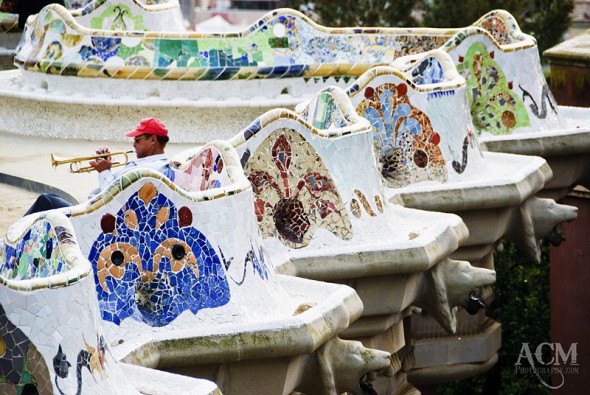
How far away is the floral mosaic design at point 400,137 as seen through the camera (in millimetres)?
12188

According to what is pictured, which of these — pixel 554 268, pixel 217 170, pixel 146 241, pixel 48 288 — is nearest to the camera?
pixel 48 288

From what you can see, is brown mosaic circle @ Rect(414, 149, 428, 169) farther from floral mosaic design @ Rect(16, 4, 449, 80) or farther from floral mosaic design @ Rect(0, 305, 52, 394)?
floral mosaic design @ Rect(0, 305, 52, 394)

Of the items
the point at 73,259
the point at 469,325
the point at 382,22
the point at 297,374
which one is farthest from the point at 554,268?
the point at 73,259

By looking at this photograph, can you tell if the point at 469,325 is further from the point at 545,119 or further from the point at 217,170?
the point at 217,170

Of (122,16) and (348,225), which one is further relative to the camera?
(122,16)

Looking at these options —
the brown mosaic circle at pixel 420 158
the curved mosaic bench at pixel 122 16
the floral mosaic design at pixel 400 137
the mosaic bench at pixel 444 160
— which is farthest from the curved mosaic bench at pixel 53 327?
the curved mosaic bench at pixel 122 16

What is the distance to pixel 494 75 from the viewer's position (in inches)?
567

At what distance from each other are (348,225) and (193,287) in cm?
215

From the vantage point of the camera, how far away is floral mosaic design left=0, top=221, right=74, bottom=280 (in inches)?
292

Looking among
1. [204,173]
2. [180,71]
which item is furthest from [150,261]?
[180,71]

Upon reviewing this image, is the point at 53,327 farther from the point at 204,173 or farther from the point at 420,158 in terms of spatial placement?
the point at 420,158

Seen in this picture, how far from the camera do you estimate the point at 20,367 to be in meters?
7.10

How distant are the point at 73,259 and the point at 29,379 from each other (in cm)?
50

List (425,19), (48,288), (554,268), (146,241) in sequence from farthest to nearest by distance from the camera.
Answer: (425,19) < (554,268) < (146,241) < (48,288)
